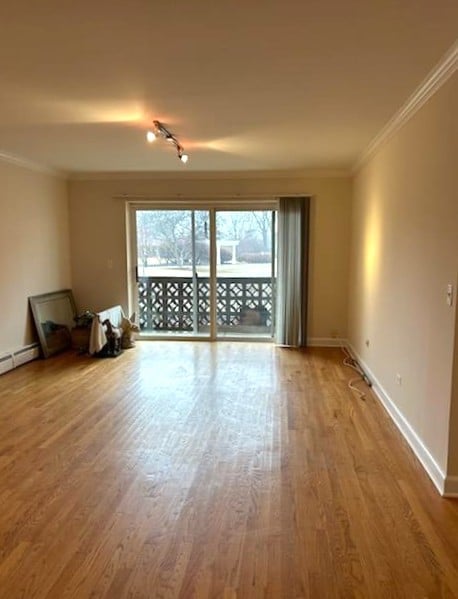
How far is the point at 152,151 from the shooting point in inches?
185

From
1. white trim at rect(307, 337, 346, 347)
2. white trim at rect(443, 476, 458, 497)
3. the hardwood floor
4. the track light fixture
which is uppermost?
the track light fixture

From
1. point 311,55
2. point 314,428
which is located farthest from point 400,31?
point 314,428

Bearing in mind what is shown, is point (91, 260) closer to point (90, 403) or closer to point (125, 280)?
point (125, 280)

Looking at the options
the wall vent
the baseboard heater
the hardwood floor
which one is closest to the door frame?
the baseboard heater

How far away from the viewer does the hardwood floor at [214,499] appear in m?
1.87

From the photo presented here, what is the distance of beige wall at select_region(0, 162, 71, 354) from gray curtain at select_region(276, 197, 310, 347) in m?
3.03

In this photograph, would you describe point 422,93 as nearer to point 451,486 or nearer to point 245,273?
point 451,486

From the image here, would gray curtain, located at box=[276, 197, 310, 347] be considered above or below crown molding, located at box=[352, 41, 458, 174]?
below

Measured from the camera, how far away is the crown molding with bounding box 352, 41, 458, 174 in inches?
92.9

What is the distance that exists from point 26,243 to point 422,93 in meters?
4.48

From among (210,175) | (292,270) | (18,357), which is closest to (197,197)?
(210,175)

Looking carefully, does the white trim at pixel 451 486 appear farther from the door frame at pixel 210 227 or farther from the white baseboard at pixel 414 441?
the door frame at pixel 210 227

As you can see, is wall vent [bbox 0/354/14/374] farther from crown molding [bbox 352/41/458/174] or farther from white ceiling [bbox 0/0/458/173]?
crown molding [bbox 352/41/458/174]

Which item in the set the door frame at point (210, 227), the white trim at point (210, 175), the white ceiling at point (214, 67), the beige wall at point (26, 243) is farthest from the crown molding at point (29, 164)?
the door frame at point (210, 227)
